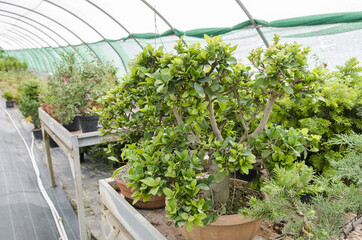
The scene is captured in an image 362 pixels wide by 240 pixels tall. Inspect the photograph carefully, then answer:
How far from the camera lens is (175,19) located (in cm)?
386

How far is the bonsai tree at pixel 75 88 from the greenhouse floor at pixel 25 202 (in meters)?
→ 0.92

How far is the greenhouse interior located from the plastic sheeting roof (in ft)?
0.06

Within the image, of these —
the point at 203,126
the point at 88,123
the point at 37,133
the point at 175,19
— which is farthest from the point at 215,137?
the point at 37,133

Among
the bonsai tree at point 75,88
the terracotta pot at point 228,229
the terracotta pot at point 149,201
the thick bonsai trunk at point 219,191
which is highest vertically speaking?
the bonsai tree at point 75,88

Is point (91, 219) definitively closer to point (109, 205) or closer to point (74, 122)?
point (74, 122)

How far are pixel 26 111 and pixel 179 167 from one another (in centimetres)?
464

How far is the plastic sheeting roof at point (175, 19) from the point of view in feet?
8.34

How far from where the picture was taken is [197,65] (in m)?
0.80

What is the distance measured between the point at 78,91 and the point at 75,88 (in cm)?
4

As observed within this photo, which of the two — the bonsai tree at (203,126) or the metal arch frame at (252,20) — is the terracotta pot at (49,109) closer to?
the bonsai tree at (203,126)

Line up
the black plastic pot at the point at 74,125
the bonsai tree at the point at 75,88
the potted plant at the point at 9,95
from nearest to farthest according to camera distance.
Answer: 1. the bonsai tree at the point at 75,88
2. the black plastic pot at the point at 74,125
3. the potted plant at the point at 9,95

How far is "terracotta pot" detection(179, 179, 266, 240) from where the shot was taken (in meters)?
0.87

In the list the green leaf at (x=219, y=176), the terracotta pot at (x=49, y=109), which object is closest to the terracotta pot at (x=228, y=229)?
the green leaf at (x=219, y=176)

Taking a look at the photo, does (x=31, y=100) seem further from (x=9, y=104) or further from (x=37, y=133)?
(x=9, y=104)
